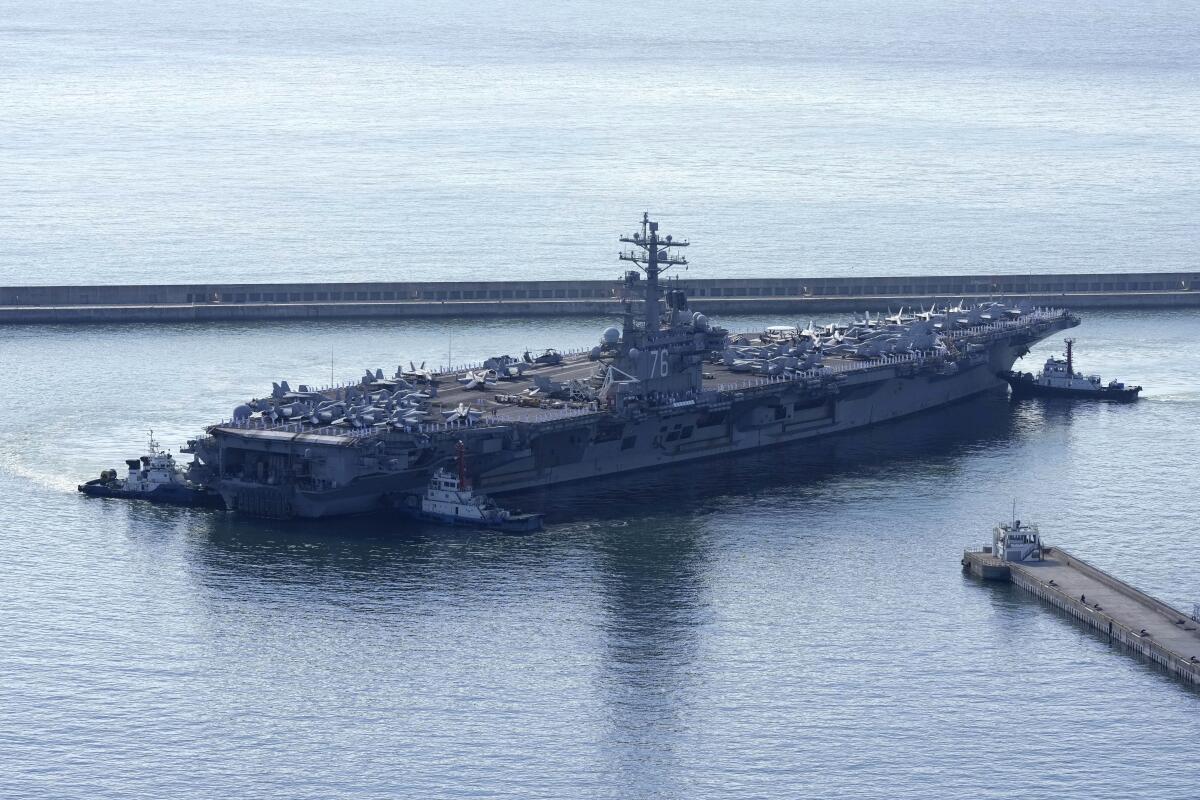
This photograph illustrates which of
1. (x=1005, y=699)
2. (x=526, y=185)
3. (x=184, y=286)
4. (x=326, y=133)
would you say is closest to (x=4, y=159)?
(x=326, y=133)

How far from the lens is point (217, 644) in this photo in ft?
173

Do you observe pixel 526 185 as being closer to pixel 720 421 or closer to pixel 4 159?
pixel 4 159

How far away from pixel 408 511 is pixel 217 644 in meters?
11.6

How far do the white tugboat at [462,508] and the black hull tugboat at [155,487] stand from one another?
21.1ft

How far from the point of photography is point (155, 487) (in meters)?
65.3

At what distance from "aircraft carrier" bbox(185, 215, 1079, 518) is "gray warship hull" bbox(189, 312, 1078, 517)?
0.06 metres

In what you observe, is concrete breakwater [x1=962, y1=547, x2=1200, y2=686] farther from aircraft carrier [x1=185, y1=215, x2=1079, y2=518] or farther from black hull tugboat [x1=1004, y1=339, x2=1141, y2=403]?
black hull tugboat [x1=1004, y1=339, x2=1141, y2=403]

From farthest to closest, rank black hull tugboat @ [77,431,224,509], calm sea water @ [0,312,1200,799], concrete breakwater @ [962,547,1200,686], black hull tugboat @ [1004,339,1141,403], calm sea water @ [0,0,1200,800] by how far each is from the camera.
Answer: black hull tugboat @ [1004,339,1141,403] → black hull tugboat @ [77,431,224,509] → concrete breakwater @ [962,547,1200,686] → calm sea water @ [0,0,1200,800] → calm sea water @ [0,312,1200,799]

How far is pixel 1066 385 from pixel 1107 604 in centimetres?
2795

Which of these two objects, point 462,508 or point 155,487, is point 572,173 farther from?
point 462,508

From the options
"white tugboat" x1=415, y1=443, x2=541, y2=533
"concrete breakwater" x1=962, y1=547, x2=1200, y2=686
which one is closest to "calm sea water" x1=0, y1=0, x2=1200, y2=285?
"white tugboat" x1=415, y1=443, x2=541, y2=533

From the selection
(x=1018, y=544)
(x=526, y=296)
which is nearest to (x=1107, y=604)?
(x=1018, y=544)

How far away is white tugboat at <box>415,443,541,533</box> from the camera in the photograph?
62344 mm

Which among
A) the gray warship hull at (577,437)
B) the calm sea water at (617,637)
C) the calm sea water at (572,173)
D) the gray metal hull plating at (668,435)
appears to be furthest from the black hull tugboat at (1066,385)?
the calm sea water at (572,173)
